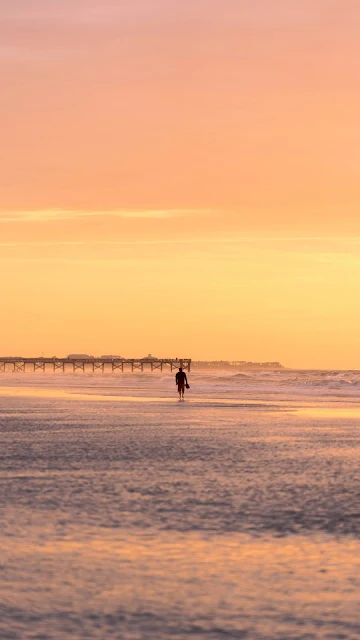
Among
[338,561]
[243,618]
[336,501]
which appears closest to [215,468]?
[336,501]

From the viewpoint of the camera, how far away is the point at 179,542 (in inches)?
460

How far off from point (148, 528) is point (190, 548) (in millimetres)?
1296

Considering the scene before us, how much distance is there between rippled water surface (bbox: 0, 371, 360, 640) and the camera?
8438 millimetres

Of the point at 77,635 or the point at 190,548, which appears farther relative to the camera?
the point at 190,548

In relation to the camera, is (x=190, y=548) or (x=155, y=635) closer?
(x=155, y=635)

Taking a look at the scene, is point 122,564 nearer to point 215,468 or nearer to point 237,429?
point 215,468

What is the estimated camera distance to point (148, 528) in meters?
12.5

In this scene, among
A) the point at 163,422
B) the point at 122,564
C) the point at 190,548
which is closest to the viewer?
the point at 122,564

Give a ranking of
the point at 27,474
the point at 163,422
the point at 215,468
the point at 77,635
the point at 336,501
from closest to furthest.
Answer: the point at 77,635 < the point at 336,501 < the point at 27,474 < the point at 215,468 < the point at 163,422

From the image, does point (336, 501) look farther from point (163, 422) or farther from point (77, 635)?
point (163, 422)

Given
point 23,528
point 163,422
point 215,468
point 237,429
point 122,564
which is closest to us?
point 122,564

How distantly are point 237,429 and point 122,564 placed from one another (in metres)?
21.2

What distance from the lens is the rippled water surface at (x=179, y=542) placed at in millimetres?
8438

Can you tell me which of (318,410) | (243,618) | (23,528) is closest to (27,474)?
(23,528)
